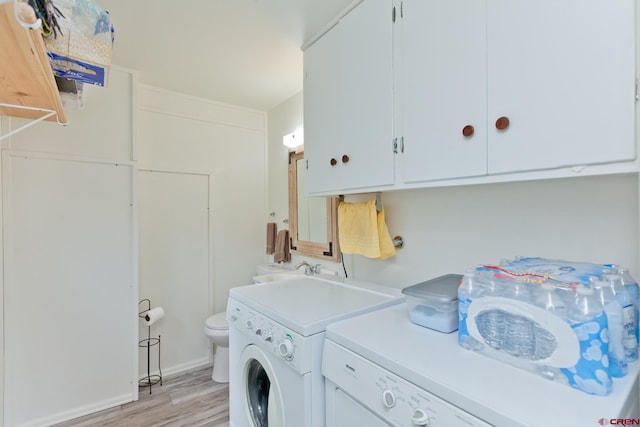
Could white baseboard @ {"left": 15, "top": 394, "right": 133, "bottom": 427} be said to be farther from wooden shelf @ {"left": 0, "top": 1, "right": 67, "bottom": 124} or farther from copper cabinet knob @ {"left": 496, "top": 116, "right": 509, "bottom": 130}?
copper cabinet knob @ {"left": 496, "top": 116, "right": 509, "bottom": 130}

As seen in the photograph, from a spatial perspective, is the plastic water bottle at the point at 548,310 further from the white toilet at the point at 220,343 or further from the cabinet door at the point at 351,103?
the white toilet at the point at 220,343

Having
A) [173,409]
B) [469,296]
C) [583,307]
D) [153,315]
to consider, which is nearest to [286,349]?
[469,296]

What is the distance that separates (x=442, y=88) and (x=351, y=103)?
0.50 m

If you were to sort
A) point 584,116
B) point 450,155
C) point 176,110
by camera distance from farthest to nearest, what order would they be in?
point 176,110
point 450,155
point 584,116

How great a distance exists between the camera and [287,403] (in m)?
1.19

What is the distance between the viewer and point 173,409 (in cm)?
212

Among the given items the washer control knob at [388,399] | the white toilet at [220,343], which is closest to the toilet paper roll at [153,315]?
the white toilet at [220,343]

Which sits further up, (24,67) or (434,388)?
(24,67)

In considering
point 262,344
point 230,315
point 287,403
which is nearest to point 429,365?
point 287,403

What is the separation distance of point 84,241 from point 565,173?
2.63 meters

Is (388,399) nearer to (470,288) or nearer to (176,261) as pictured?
(470,288)

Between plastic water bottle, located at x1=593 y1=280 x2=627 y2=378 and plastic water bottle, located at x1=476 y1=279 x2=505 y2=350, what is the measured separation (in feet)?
0.73

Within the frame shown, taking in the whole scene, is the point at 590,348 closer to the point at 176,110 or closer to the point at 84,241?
the point at 84,241

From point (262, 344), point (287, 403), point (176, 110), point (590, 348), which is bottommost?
point (287, 403)
